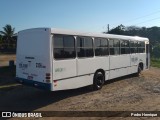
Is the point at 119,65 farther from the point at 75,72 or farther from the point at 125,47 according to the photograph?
the point at 75,72

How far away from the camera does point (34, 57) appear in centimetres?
1019

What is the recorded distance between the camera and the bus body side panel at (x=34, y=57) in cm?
967

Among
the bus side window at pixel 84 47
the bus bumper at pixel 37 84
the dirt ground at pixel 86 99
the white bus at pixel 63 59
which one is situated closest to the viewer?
the dirt ground at pixel 86 99

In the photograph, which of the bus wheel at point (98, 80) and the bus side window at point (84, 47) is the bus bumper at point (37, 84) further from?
the bus wheel at point (98, 80)

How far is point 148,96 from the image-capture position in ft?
37.0

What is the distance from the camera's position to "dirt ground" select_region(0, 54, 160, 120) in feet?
30.9

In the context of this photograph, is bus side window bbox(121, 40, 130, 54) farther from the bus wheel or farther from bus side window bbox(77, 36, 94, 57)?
bus side window bbox(77, 36, 94, 57)

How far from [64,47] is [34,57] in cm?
131

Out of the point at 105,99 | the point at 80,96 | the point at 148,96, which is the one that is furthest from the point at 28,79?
the point at 148,96

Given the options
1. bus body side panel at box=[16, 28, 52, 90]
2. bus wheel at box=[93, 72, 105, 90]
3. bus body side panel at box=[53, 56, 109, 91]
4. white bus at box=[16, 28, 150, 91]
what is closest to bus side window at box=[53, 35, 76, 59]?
white bus at box=[16, 28, 150, 91]

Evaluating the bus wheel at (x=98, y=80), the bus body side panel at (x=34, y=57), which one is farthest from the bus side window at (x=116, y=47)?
the bus body side panel at (x=34, y=57)

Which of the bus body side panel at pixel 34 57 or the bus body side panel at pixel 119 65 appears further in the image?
the bus body side panel at pixel 119 65

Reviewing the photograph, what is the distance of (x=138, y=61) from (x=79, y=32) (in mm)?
7815

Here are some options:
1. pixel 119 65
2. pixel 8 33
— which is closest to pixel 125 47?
pixel 119 65
